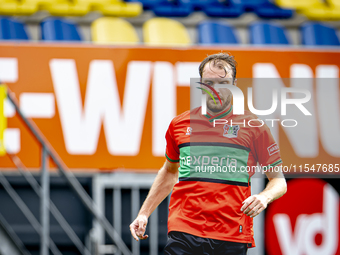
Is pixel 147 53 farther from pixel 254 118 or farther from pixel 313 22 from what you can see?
pixel 254 118

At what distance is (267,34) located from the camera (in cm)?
709

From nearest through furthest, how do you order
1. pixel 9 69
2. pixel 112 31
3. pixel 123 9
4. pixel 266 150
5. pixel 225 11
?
pixel 266 150 → pixel 9 69 → pixel 112 31 → pixel 123 9 → pixel 225 11

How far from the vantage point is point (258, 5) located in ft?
24.8

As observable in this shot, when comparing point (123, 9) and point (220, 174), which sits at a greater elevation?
point (123, 9)

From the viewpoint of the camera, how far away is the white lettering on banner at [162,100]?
227 inches

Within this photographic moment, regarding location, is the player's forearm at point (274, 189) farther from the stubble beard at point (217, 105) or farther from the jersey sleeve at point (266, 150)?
the stubble beard at point (217, 105)

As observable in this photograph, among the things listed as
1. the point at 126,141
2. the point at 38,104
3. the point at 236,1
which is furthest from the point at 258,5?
the point at 38,104

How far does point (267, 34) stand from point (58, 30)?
3270 mm

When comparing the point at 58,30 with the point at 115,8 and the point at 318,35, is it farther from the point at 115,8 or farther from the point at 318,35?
the point at 318,35

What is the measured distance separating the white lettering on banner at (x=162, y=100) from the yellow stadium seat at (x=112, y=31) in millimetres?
1138

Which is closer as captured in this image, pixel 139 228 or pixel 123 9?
pixel 139 228

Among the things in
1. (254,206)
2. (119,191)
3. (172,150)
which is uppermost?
(172,150)

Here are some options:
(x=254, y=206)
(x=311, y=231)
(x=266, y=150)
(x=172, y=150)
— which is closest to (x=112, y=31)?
(x=311, y=231)

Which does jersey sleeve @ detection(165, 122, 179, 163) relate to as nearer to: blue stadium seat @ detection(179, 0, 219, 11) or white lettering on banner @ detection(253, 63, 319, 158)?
white lettering on banner @ detection(253, 63, 319, 158)
